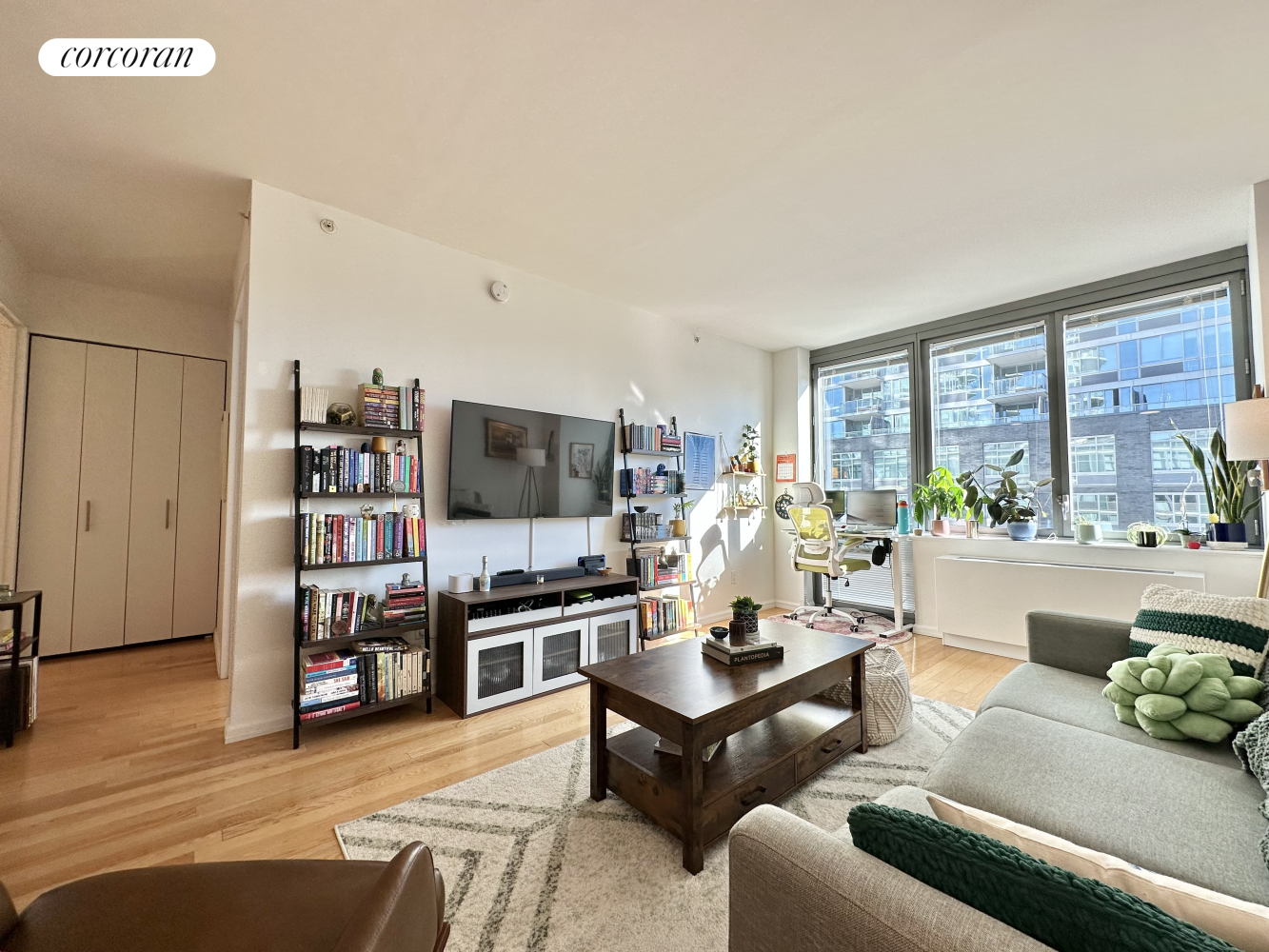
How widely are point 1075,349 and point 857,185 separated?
102 inches

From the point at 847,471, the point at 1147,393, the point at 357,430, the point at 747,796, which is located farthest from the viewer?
the point at 847,471

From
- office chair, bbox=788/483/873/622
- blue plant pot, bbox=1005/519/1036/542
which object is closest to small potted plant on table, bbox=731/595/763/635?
office chair, bbox=788/483/873/622

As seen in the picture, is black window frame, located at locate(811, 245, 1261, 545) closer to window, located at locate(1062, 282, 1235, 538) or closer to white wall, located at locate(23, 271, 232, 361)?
window, located at locate(1062, 282, 1235, 538)

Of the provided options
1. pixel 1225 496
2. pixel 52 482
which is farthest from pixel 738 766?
pixel 52 482

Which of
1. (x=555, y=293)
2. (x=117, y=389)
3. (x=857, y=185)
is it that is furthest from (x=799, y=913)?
(x=117, y=389)

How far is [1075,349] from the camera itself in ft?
13.3

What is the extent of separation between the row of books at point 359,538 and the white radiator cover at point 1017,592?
381 cm

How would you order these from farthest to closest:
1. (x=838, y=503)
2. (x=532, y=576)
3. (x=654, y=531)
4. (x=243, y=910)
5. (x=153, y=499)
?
(x=838, y=503)
(x=654, y=531)
(x=153, y=499)
(x=532, y=576)
(x=243, y=910)

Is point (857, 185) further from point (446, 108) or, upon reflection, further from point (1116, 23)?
point (446, 108)

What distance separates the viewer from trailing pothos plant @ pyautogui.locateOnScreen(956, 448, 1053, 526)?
161 inches

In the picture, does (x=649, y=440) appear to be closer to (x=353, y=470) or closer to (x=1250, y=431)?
(x=353, y=470)

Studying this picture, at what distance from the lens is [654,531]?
4297mm

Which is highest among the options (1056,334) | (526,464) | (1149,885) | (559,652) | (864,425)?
(1056,334)

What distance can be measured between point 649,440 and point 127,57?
3.30 metres
